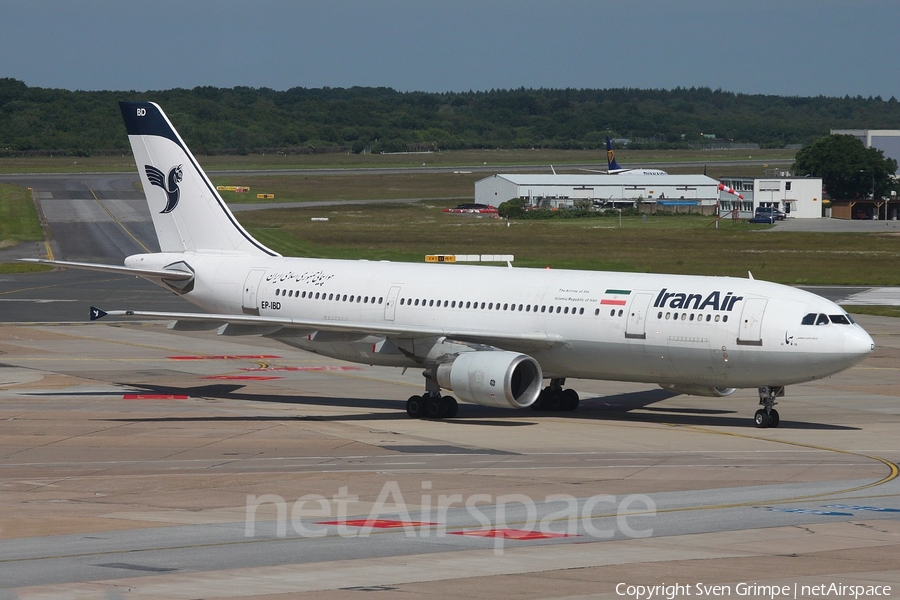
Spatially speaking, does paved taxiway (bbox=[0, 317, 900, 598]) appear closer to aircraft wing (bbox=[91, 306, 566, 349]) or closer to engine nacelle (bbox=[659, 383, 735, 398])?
engine nacelle (bbox=[659, 383, 735, 398])

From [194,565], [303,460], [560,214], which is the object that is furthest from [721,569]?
[560,214]

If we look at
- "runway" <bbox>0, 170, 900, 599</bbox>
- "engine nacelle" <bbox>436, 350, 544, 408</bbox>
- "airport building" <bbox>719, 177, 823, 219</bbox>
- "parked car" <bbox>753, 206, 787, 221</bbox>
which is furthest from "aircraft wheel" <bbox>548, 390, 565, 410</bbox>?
"airport building" <bbox>719, 177, 823, 219</bbox>

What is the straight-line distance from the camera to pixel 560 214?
15288 cm

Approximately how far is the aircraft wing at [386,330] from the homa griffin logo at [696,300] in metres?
3.41

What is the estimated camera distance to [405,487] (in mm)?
26531

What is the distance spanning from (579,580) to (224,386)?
91.8 ft

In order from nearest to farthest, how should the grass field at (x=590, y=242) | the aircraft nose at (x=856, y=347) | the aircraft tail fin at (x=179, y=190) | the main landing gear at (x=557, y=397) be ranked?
the aircraft nose at (x=856, y=347) → the main landing gear at (x=557, y=397) → the aircraft tail fin at (x=179, y=190) → the grass field at (x=590, y=242)

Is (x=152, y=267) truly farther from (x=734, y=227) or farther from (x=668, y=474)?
(x=734, y=227)

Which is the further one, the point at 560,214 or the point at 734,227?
the point at 560,214

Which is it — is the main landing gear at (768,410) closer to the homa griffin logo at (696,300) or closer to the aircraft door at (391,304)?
the homa griffin logo at (696,300)

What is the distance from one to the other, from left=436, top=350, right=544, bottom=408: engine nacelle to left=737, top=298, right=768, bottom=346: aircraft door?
6.17 metres

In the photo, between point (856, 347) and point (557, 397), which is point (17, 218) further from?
point (856, 347)

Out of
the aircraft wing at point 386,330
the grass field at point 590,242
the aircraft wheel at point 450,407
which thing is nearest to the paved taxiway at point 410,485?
the aircraft wheel at point 450,407

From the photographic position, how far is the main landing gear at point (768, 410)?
35969mm
